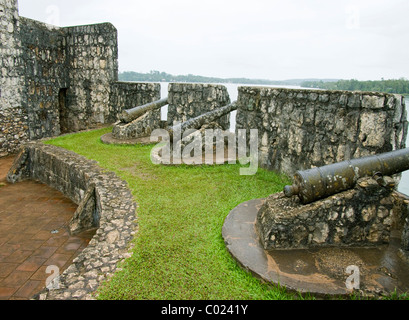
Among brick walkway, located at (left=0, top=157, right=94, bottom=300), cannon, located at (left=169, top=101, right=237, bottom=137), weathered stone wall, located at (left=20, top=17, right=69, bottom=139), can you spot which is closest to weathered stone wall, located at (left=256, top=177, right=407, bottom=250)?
brick walkway, located at (left=0, top=157, right=94, bottom=300)

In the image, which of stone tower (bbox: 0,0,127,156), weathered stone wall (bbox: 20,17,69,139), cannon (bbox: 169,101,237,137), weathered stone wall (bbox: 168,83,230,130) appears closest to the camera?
cannon (bbox: 169,101,237,137)

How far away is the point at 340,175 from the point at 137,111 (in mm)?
6605

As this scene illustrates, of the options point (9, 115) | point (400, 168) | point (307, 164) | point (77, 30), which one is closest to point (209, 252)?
point (400, 168)

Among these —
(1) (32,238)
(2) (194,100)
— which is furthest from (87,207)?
(2) (194,100)

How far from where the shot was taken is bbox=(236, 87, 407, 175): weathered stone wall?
3.44 meters

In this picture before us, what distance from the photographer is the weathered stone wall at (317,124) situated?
3.44m

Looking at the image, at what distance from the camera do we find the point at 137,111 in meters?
8.55

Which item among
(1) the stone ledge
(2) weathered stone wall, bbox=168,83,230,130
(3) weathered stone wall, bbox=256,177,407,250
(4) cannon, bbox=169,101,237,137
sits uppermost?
(2) weathered stone wall, bbox=168,83,230,130

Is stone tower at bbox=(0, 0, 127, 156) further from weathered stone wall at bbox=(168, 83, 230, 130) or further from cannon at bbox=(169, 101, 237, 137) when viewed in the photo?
cannon at bbox=(169, 101, 237, 137)

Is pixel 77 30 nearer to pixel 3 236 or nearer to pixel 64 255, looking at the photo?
pixel 3 236

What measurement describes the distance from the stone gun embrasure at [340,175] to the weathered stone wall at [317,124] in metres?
0.49

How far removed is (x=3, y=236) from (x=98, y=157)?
243cm

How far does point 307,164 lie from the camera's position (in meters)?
4.61

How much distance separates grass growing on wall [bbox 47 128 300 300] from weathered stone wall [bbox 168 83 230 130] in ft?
7.37
